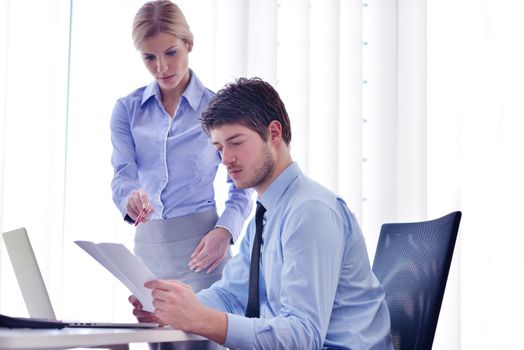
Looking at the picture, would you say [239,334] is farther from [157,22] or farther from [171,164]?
[157,22]

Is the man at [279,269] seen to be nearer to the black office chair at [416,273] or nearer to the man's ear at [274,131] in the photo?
the man's ear at [274,131]

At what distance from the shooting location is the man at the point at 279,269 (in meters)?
1.38

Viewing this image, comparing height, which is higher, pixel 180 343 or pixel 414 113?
pixel 414 113

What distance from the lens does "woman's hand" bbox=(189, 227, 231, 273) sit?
203 cm

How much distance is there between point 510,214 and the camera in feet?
10.4

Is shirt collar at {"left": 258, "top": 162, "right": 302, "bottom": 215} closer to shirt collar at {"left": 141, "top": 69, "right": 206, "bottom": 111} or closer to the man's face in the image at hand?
the man's face

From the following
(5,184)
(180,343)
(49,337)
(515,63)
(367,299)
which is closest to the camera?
(49,337)

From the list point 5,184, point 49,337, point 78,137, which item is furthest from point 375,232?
point 49,337

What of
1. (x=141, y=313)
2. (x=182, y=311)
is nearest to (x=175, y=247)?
(x=141, y=313)

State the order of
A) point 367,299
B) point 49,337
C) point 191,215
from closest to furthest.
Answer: point 49,337
point 367,299
point 191,215

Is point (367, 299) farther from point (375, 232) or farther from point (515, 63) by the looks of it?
point (515, 63)

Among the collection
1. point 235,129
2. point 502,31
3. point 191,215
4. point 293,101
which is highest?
point 502,31

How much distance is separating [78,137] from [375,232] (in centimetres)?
128

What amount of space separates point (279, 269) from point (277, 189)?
189mm
